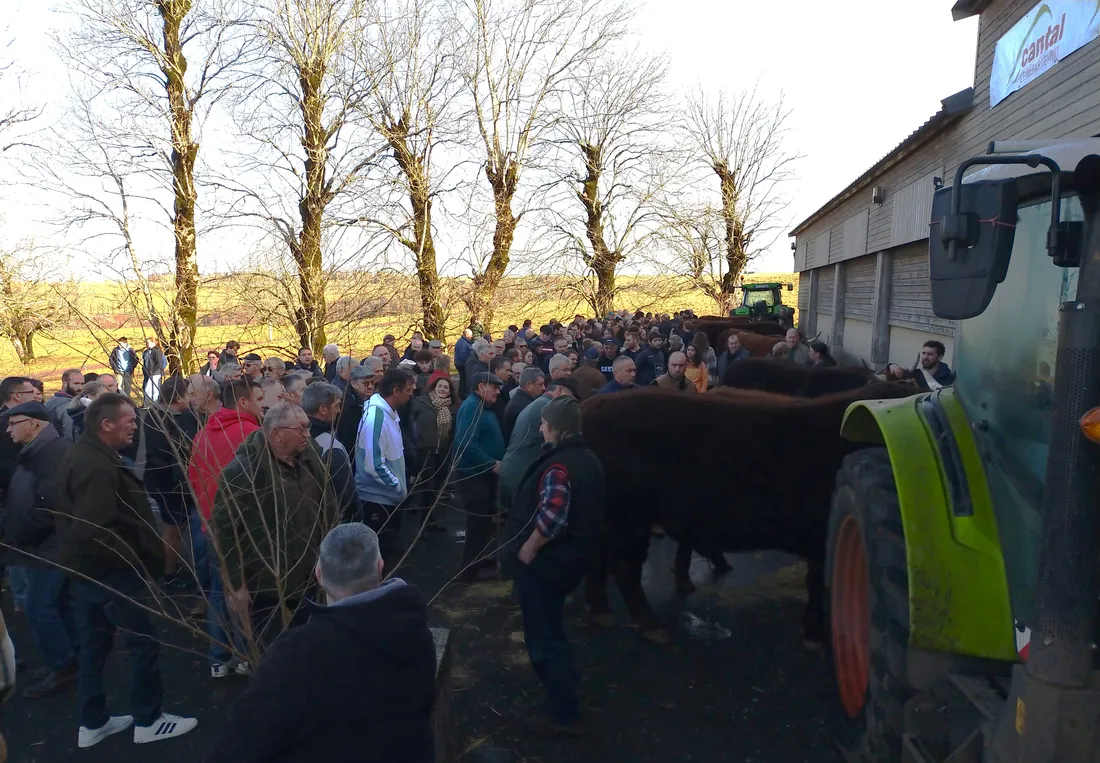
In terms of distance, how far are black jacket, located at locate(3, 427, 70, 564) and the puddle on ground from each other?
4.08 metres

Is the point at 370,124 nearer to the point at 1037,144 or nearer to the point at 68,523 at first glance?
the point at 68,523

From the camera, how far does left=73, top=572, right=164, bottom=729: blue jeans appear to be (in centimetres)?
388

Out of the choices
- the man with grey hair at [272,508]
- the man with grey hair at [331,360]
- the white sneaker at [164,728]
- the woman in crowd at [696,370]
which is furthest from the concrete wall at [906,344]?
the white sneaker at [164,728]

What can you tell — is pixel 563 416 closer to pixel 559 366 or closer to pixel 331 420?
pixel 331 420

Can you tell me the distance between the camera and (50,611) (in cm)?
470

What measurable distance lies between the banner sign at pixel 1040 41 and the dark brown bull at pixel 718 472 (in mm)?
4733

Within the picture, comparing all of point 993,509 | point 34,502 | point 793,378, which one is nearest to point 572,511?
point 993,509

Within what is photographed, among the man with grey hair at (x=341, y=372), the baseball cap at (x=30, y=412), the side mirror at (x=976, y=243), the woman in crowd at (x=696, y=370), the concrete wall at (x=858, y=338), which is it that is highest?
the side mirror at (x=976, y=243)

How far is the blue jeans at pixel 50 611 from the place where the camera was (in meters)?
4.68

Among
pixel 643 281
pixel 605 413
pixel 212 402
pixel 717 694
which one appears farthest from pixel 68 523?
pixel 643 281

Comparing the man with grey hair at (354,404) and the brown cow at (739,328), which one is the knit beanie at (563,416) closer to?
the man with grey hair at (354,404)

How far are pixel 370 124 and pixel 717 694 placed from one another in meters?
14.4

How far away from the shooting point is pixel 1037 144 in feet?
9.55

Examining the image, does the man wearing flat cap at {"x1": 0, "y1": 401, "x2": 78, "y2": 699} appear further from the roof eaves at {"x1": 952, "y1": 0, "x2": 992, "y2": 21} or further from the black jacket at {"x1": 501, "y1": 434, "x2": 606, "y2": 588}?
the roof eaves at {"x1": 952, "y1": 0, "x2": 992, "y2": 21}
